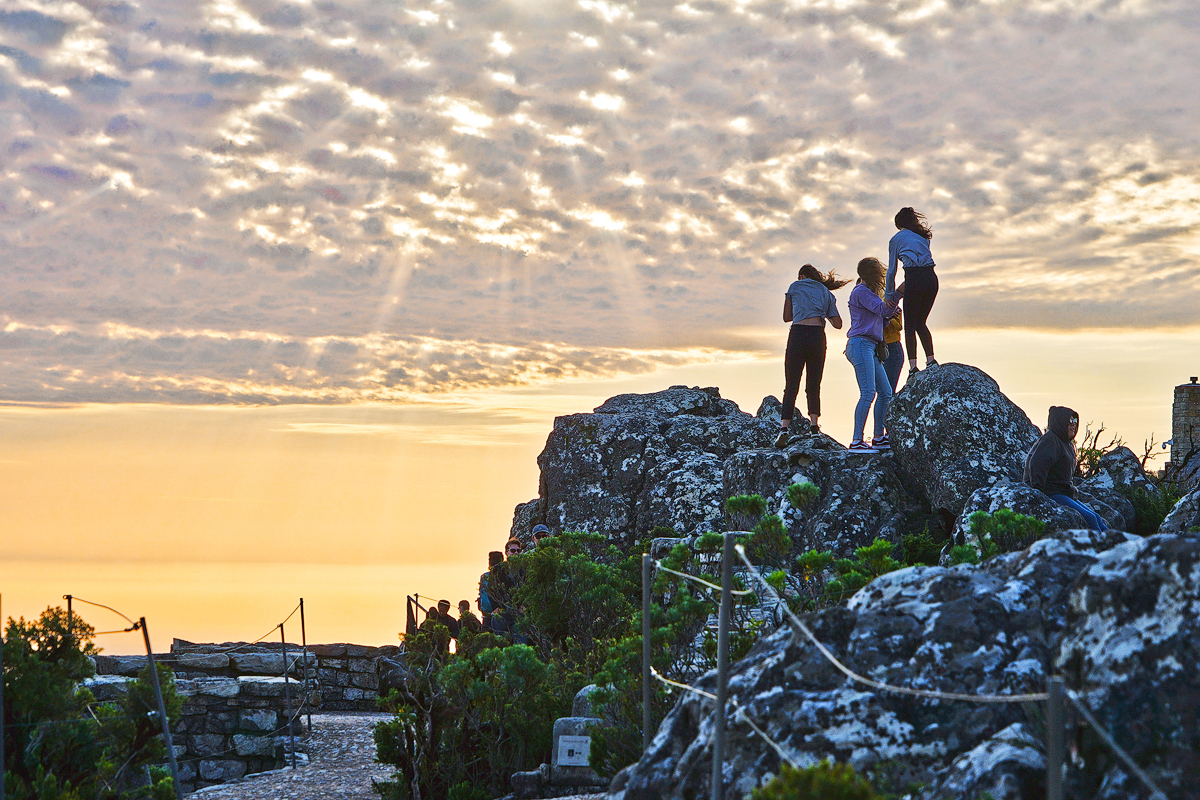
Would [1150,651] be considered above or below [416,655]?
above


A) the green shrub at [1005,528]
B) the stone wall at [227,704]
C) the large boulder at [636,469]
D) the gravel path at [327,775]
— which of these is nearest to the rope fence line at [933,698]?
the green shrub at [1005,528]

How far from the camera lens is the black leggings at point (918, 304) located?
39.7ft

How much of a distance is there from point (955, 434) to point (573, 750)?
6.35 m

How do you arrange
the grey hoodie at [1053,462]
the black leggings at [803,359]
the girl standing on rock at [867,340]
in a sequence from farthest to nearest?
the black leggings at [803,359]
the girl standing on rock at [867,340]
the grey hoodie at [1053,462]

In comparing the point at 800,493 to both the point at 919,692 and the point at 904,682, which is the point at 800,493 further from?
the point at 919,692

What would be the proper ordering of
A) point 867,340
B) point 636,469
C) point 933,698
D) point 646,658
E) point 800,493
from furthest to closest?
point 636,469, point 867,340, point 800,493, point 646,658, point 933,698

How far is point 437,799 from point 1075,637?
281 inches

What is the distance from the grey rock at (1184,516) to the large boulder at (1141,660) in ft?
22.6

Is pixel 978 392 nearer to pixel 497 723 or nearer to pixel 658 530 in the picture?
pixel 658 530

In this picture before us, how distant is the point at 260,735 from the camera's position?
41.5 ft

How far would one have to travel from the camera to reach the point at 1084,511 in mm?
9094

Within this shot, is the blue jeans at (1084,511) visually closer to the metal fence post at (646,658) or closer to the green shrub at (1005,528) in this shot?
the green shrub at (1005,528)

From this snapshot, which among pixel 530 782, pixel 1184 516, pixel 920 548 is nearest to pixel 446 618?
pixel 530 782

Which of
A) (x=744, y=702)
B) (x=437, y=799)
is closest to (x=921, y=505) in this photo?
(x=437, y=799)
